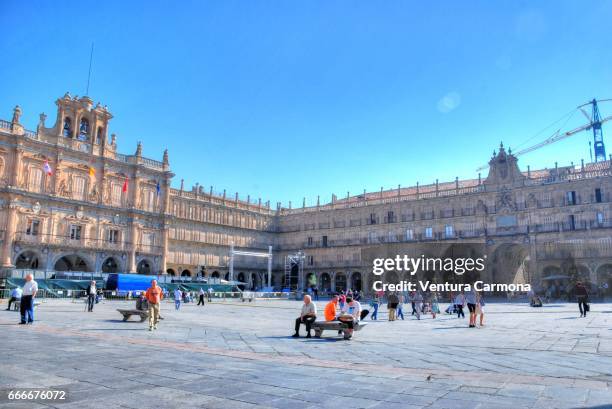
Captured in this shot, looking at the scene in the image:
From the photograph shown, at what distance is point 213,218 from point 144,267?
11.8m

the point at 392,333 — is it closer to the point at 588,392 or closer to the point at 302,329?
the point at 302,329

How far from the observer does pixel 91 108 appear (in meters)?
44.1

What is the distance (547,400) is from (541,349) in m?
4.49

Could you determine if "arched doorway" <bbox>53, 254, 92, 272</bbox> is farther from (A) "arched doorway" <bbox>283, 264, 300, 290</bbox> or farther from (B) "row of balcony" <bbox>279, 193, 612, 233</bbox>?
(B) "row of balcony" <bbox>279, 193, 612, 233</bbox>

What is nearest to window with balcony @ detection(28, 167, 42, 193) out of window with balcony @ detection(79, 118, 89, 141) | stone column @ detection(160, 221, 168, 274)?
window with balcony @ detection(79, 118, 89, 141)

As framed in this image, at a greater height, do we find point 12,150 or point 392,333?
point 12,150

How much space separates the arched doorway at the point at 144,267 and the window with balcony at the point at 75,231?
6813 mm

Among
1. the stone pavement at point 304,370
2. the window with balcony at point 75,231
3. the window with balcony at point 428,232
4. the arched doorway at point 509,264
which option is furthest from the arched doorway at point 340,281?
the stone pavement at point 304,370

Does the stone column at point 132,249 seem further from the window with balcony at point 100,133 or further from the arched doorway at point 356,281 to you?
the arched doorway at point 356,281

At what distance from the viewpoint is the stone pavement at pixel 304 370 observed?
477 cm

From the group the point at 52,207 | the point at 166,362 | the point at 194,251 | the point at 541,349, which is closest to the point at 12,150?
the point at 52,207

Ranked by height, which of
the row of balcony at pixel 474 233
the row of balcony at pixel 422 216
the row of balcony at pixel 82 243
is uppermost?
the row of balcony at pixel 422 216

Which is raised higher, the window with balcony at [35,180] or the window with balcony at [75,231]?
the window with balcony at [35,180]

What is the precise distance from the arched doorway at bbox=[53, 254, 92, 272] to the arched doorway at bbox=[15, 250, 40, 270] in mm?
2249
